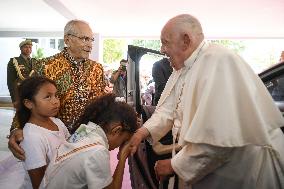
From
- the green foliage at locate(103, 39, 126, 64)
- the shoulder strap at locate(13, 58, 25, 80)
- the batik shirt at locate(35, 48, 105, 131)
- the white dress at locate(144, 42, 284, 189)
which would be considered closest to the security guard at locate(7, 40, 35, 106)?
the shoulder strap at locate(13, 58, 25, 80)

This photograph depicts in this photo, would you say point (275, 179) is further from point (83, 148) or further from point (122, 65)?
point (122, 65)

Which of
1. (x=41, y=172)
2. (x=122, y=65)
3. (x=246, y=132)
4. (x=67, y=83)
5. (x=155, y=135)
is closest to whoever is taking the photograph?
(x=246, y=132)

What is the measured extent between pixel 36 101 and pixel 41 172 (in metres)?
0.55

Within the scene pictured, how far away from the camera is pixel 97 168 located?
1.90 metres

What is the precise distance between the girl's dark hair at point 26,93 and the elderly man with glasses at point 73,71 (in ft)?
1.00

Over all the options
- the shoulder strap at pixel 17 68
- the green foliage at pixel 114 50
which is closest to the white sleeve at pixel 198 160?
the shoulder strap at pixel 17 68

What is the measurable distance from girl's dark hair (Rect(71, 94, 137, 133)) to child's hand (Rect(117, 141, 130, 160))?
13cm

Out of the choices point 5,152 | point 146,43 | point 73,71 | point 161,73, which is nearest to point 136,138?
point 73,71

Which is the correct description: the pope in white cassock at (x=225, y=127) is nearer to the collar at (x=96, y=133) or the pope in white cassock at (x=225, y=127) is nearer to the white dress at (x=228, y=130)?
the white dress at (x=228, y=130)

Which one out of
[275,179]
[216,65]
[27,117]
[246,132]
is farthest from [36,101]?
[275,179]

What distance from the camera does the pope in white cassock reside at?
6.01 feet

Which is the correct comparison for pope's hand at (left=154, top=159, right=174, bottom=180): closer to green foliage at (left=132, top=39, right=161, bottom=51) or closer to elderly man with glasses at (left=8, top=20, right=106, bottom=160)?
elderly man with glasses at (left=8, top=20, right=106, bottom=160)

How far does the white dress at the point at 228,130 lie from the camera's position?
1.83 metres

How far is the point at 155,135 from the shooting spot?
9.04ft
